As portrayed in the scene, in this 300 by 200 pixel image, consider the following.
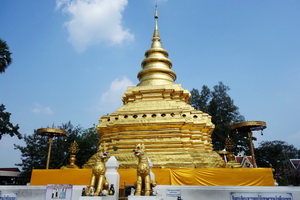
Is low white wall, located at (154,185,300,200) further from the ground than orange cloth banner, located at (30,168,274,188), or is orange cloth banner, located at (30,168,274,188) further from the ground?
orange cloth banner, located at (30,168,274,188)

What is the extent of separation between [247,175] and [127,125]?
268 inches

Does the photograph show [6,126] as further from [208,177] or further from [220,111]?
[220,111]

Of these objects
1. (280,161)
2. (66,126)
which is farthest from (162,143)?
(280,161)

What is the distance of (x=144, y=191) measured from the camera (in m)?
6.21

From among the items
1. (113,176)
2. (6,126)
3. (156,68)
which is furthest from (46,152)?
(113,176)

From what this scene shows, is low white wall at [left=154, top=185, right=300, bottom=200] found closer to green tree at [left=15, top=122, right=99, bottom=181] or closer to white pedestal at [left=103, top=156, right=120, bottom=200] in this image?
white pedestal at [left=103, top=156, right=120, bottom=200]

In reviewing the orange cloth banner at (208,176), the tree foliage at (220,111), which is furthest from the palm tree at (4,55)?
the tree foliage at (220,111)

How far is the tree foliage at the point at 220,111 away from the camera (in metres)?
29.3

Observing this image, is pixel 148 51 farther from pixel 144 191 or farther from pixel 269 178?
pixel 144 191

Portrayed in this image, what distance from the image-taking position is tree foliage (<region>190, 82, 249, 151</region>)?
29.3 metres

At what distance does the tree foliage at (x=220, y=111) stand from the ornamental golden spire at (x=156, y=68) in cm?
1483

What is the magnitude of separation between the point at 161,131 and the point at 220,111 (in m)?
20.4

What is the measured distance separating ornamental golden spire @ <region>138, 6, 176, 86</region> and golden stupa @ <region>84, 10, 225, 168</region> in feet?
4.50

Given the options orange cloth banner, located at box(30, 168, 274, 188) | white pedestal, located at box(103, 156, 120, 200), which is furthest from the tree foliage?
white pedestal, located at box(103, 156, 120, 200)
